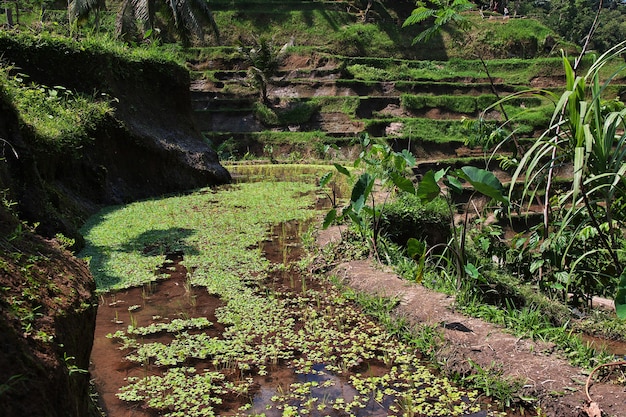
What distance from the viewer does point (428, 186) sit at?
4008 millimetres

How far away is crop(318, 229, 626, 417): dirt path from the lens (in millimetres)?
2729

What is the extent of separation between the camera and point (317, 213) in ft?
25.7

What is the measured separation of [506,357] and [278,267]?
8.59ft

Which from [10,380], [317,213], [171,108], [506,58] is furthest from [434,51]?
[10,380]

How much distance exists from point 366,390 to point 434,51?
93.7ft

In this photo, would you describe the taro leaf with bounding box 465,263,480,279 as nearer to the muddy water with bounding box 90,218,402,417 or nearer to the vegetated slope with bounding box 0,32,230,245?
the muddy water with bounding box 90,218,402,417

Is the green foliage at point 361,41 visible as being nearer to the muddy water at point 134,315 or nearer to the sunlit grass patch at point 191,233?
the sunlit grass patch at point 191,233

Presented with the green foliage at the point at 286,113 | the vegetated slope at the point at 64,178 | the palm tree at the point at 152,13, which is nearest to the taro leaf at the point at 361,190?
the vegetated slope at the point at 64,178

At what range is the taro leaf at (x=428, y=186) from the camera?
3945mm

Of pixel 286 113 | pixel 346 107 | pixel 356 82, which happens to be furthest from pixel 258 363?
pixel 356 82

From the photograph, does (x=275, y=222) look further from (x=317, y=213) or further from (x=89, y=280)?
(x=89, y=280)

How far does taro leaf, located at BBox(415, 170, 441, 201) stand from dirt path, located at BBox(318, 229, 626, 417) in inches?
29.1

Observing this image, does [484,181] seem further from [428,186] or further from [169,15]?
[169,15]

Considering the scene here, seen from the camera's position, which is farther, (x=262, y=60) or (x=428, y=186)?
(x=262, y=60)
